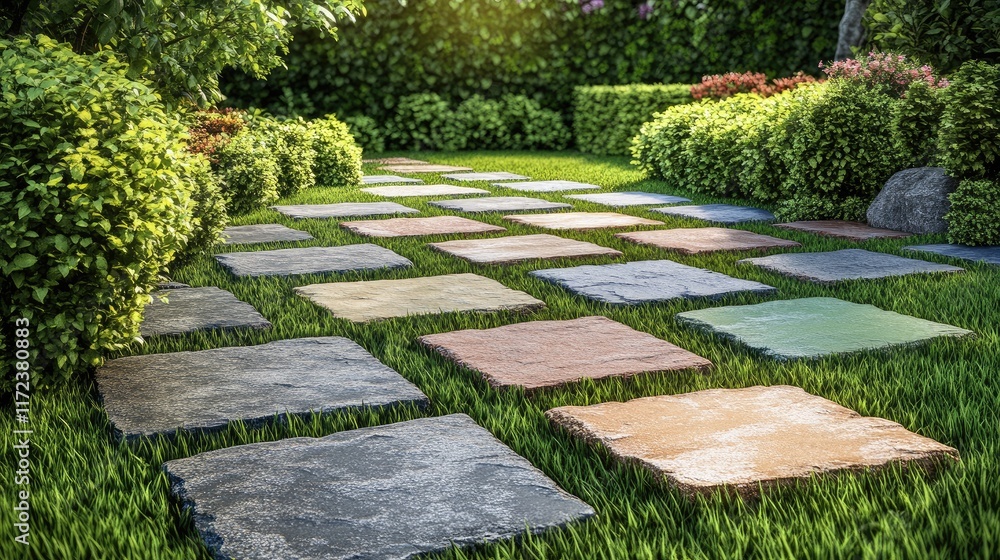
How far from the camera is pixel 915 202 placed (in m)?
5.89

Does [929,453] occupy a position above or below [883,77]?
below

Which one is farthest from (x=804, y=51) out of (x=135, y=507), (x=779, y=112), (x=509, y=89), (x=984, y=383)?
(x=135, y=507)

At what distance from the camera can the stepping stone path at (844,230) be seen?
568 centimetres

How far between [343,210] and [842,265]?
3.72m

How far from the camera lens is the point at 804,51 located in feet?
39.0

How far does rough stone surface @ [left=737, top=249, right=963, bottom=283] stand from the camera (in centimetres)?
446

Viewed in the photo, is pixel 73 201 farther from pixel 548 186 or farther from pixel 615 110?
pixel 615 110

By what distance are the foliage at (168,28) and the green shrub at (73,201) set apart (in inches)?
19.9

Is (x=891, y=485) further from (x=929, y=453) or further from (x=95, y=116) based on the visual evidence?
(x=95, y=116)

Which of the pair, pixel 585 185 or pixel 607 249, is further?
pixel 585 185

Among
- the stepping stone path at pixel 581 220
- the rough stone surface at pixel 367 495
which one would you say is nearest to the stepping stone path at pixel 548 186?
the stepping stone path at pixel 581 220

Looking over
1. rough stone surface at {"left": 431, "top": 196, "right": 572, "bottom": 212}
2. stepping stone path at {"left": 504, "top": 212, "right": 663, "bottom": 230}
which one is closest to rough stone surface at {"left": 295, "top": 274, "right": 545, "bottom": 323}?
stepping stone path at {"left": 504, "top": 212, "right": 663, "bottom": 230}

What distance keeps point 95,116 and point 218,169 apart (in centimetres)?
369

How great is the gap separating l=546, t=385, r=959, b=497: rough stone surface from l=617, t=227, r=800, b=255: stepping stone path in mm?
2513
